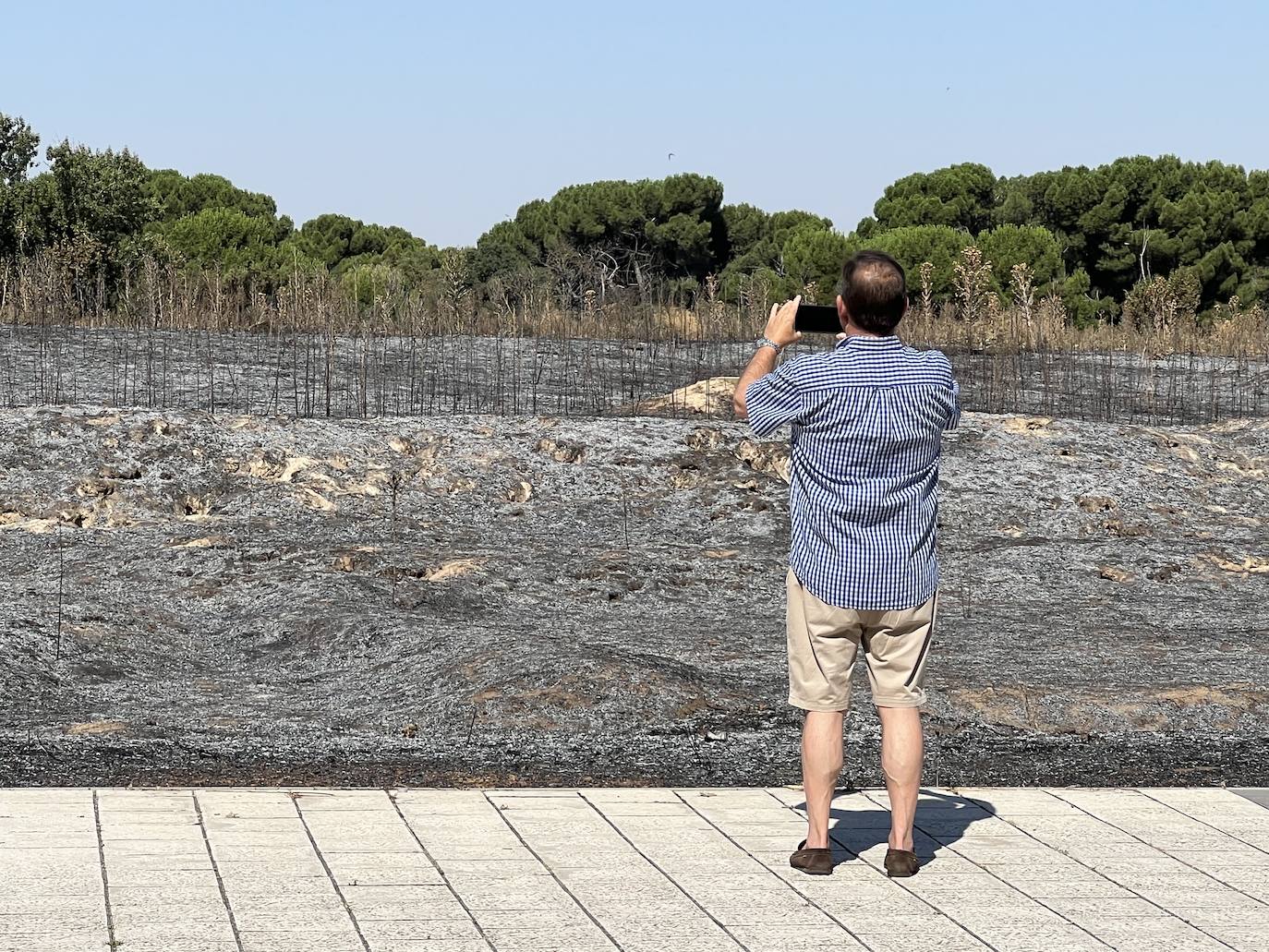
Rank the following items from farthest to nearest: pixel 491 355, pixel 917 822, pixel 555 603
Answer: pixel 491 355 < pixel 555 603 < pixel 917 822

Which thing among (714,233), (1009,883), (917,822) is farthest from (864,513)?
(714,233)

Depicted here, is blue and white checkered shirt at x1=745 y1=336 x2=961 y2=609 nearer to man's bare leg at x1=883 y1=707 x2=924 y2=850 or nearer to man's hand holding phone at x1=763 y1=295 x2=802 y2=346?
man's hand holding phone at x1=763 y1=295 x2=802 y2=346

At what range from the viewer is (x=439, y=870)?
4.56 m

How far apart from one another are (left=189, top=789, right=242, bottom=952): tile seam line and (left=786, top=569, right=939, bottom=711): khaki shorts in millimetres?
1546

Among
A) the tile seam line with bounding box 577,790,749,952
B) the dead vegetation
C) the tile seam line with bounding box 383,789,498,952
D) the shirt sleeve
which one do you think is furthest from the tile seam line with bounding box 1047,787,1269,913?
the dead vegetation

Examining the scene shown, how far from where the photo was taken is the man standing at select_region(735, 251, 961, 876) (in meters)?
4.35

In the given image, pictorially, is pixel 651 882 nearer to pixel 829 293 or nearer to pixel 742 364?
pixel 742 364

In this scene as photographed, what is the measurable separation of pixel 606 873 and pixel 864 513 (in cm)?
121

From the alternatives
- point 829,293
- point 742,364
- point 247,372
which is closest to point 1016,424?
point 742,364

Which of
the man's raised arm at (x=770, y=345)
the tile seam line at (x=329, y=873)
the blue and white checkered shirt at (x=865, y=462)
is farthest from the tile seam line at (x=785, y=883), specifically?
the man's raised arm at (x=770, y=345)

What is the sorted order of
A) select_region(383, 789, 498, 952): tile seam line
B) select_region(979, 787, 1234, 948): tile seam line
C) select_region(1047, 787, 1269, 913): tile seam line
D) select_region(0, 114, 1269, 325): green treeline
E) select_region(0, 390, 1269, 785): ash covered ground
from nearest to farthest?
select_region(383, 789, 498, 952): tile seam line, select_region(979, 787, 1234, 948): tile seam line, select_region(1047, 787, 1269, 913): tile seam line, select_region(0, 390, 1269, 785): ash covered ground, select_region(0, 114, 1269, 325): green treeline

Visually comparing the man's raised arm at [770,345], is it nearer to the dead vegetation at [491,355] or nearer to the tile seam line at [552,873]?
the tile seam line at [552,873]

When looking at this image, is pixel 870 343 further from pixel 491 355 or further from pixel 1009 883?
pixel 491 355

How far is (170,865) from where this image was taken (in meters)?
4.50
